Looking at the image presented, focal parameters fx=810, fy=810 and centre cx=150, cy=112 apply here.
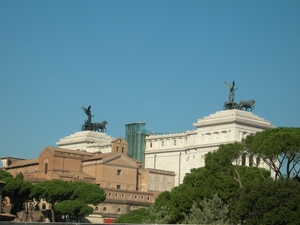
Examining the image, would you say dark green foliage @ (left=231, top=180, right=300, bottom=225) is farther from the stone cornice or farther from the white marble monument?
the stone cornice

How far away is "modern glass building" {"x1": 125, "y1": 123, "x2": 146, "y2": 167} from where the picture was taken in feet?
525

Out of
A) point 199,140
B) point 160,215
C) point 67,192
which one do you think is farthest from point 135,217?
point 199,140

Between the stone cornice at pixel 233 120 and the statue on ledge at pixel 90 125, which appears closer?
the stone cornice at pixel 233 120

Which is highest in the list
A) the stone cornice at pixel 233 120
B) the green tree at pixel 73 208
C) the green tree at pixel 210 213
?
the stone cornice at pixel 233 120

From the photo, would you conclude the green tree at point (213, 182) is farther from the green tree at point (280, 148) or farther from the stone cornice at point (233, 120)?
the stone cornice at point (233, 120)

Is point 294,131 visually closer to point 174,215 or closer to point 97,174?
point 174,215

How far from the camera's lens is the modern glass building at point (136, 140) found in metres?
160

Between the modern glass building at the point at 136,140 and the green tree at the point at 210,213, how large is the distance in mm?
81372

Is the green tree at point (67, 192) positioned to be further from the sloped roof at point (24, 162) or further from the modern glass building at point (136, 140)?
the modern glass building at point (136, 140)

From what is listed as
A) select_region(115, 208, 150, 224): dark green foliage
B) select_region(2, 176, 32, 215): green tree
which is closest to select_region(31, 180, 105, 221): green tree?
select_region(2, 176, 32, 215): green tree

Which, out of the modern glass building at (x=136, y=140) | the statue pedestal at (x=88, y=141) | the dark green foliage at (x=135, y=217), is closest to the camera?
the dark green foliage at (x=135, y=217)

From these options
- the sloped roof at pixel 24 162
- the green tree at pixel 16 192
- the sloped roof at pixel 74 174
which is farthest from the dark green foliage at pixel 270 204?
the sloped roof at pixel 24 162

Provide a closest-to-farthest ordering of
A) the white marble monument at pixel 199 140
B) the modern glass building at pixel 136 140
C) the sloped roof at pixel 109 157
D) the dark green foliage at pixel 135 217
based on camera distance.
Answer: the dark green foliage at pixel 135 217 < the sloped roof at pixel 109 157 < the white marble monument at pixel 199 140 < the modern glass building at pixel 136 140

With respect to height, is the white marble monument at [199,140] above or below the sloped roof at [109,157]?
above
